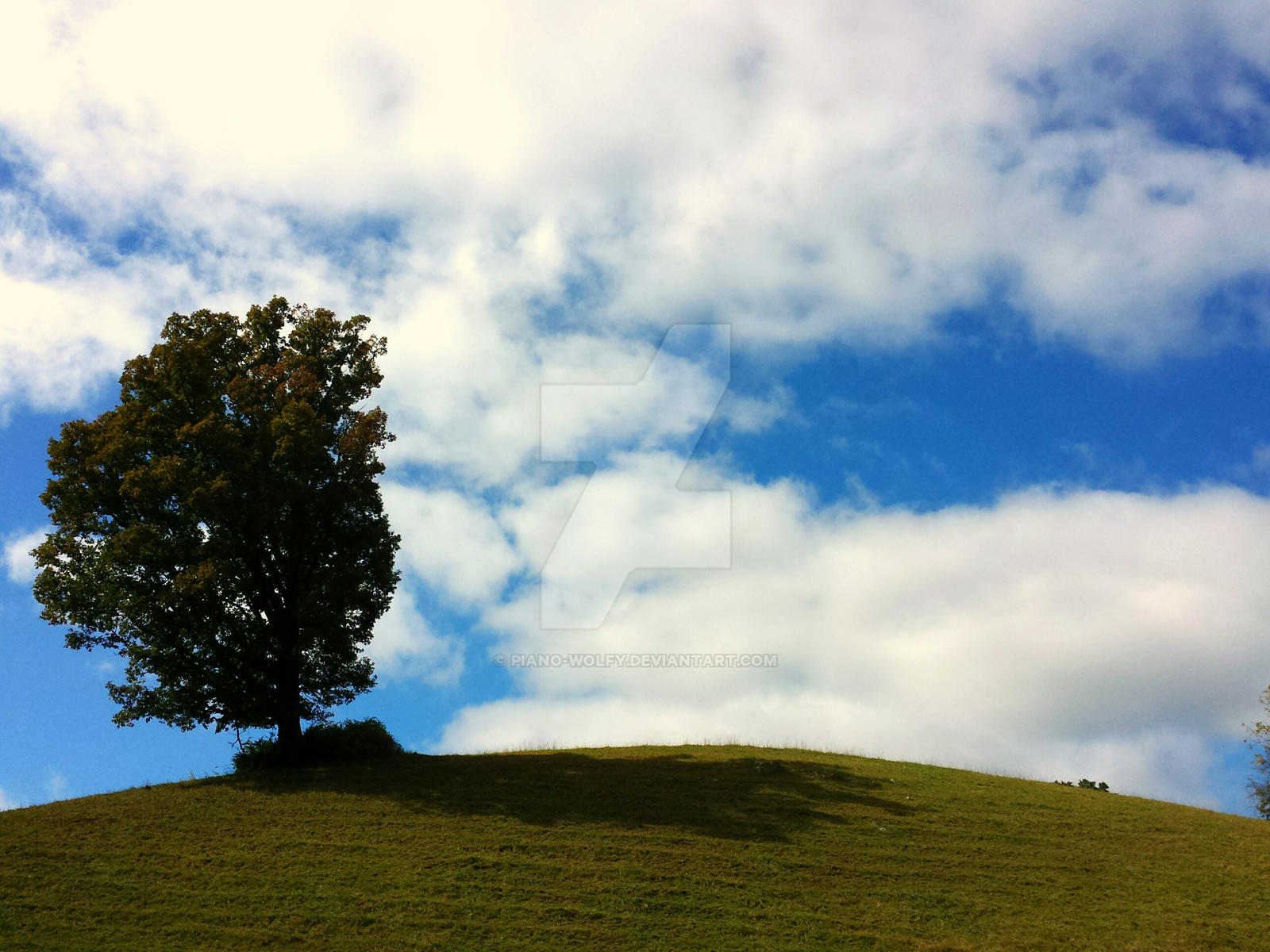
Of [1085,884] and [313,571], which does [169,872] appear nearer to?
[313,571]

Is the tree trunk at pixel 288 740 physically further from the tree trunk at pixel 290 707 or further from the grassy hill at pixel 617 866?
the grassy hill at pixel 617 866

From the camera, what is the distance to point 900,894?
23484mm

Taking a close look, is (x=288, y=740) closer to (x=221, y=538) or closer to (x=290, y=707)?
(x=290, y=707)

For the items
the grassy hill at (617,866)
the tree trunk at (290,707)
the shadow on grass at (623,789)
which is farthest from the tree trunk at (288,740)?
the grassy hill at (617,866)

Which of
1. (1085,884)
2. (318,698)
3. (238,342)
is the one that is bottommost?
(1085,884)

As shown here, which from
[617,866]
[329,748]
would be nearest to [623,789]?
[617,866]

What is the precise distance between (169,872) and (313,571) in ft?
42.0

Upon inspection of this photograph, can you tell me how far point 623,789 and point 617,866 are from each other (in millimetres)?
6581

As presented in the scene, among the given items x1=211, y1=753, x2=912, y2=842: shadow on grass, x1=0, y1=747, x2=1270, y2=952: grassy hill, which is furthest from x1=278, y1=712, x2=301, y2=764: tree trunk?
x1=0, y1=747, x2=1270, y2=952: grassy hill

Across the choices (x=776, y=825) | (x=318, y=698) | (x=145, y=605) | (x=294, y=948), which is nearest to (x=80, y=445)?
(x=145, y=605)

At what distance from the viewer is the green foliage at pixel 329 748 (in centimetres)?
3331

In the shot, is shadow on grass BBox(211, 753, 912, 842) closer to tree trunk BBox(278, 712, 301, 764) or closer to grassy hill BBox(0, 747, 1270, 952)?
grassy hill BBox(0, 747, 1270, 952)

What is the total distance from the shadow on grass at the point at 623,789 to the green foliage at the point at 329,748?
39.0 inches

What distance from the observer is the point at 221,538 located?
106 feet
